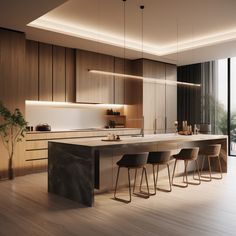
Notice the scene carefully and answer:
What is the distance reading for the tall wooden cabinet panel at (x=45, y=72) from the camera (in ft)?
22.1

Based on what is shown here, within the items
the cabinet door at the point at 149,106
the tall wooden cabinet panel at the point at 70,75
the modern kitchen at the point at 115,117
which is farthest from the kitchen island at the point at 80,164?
the cabinet door at the point at 149,106

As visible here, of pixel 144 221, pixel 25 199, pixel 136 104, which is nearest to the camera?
pixel 144 221

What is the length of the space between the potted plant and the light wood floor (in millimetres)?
1045

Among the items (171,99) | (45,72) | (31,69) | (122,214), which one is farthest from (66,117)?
(122,214)

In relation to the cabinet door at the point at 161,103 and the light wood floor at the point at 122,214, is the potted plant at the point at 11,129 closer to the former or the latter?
the light wood floor at the point at 122,214

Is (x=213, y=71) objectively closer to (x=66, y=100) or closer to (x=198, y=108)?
(x=198, y=108)

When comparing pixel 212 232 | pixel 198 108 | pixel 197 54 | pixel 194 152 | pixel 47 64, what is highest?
pixel 197 54

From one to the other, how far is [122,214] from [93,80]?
4738 mm

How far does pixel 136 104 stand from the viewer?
8.78 meters

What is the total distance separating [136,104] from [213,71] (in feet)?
9.64

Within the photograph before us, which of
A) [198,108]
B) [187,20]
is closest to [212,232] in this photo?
[187,20]

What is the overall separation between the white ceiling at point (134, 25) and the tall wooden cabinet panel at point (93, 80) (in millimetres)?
292

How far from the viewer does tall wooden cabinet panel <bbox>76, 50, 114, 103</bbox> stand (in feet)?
24.5

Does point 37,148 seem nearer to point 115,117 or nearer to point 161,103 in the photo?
point 115,117
